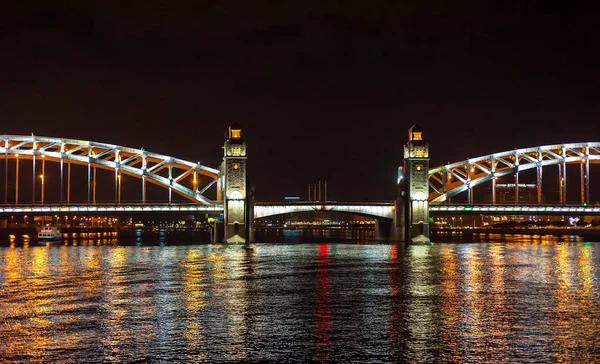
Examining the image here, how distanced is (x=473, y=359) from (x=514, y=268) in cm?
2958

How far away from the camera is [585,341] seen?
Result: 69.9ft

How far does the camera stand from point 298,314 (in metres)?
26.7

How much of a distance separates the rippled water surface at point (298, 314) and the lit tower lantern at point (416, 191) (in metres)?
46.7

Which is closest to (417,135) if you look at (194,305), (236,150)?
(236,150)

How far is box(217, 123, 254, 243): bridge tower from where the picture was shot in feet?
290

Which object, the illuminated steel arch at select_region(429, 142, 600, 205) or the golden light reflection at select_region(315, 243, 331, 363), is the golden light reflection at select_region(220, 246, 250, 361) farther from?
the illuminated steel arch at select_region(429, 142, 600, 205)

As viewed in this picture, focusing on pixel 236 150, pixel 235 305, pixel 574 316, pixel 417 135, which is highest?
pixel 417 135

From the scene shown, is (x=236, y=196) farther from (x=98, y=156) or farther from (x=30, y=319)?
(x=30, y=319)

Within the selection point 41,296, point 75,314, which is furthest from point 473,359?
point 41,296

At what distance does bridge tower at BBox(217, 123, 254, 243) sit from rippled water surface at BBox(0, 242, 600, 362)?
4161cm

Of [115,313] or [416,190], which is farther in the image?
[416,190]

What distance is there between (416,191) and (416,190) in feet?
0.44

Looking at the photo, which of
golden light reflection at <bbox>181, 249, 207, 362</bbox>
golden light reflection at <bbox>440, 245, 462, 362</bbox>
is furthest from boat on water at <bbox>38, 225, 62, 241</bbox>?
golden light reflection at <bbox>440, 245, 462, 362</bbox>

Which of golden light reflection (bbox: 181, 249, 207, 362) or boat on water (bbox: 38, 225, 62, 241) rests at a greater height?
boat on water (bbox: 38, 225, 62, 241)
